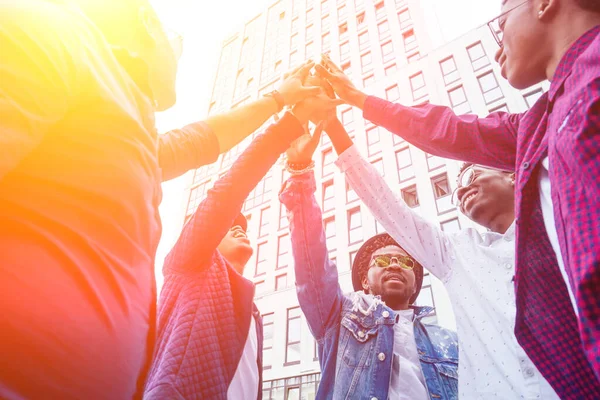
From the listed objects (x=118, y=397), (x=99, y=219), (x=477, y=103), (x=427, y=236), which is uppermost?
(x=477, y=103)

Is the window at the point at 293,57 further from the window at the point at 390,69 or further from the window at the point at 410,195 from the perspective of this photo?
the window at the point at 410,195

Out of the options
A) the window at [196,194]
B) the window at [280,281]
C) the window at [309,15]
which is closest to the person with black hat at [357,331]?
the window at [280,281]

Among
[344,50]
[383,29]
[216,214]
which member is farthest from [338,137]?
[344,50]

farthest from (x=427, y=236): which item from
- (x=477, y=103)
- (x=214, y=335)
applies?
(x=477, y=103)

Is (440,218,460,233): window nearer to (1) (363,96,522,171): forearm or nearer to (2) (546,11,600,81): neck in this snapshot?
(1) (363,96,522,171): forearm

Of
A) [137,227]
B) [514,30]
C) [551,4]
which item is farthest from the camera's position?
[514,30]

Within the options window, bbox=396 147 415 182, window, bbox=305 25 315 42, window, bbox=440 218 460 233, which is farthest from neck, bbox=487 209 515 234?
window, bbox=305 25 315 42

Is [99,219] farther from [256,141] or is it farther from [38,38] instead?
[256,141]

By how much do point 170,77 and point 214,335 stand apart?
1.41m

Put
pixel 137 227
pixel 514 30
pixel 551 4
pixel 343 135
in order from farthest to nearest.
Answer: pixel 343 135 → pixel 514 30 → pixel 551 4 → pixel 137 227

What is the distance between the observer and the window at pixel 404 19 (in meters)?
26.3

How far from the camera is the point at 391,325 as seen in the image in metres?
2.85

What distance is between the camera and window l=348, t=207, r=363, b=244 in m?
20.0

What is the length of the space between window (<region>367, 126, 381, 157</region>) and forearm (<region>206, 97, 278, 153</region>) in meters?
20.4
